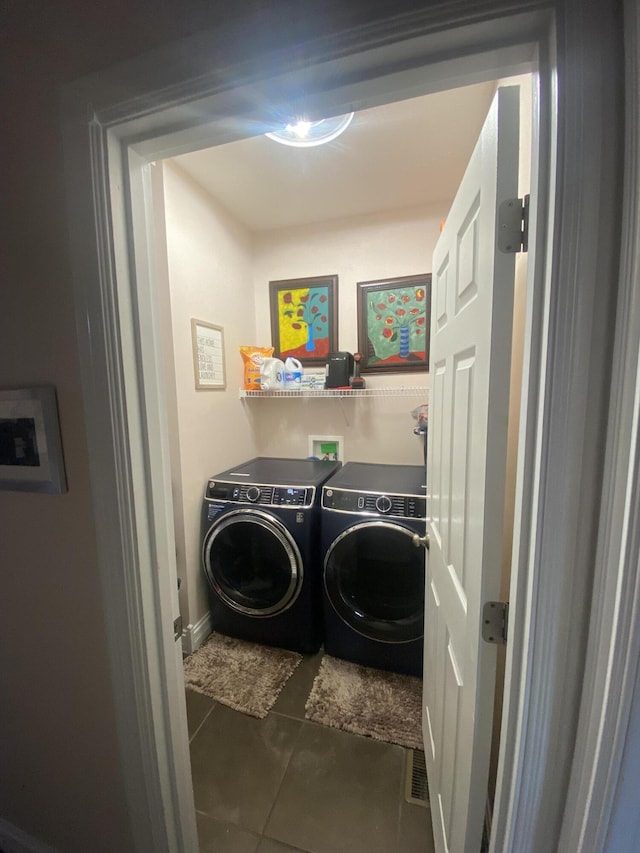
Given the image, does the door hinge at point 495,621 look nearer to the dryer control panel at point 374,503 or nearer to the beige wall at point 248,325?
the dryer control panel at point 374,503

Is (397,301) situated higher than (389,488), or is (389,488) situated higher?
(397,301)

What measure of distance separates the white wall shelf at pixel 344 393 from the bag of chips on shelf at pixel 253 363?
0.06m

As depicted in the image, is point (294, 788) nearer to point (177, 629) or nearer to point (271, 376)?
point (177, 629)

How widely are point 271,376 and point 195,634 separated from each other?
1625 mm

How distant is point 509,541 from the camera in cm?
91

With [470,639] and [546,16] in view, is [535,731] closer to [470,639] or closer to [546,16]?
[470,639]

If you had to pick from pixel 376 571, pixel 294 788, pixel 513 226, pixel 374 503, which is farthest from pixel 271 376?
pixel 294 788

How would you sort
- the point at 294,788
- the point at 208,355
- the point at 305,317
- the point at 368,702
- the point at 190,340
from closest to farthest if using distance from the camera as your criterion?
the point at 294,788 < the point at 368,702 < the point at 190,340 < the point at 208,355 < the point at 305,317

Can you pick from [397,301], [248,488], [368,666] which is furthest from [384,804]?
[397,301]

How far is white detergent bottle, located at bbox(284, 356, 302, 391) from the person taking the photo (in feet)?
7.16

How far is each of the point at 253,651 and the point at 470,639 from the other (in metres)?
1.59

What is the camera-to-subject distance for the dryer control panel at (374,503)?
60.9 inches

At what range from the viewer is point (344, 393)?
2.12 meters

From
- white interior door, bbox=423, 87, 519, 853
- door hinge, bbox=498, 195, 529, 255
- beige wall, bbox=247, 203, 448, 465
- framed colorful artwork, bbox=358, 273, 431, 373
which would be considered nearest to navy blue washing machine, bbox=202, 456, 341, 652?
beige wall, bbox=247, 203, 448, 465
